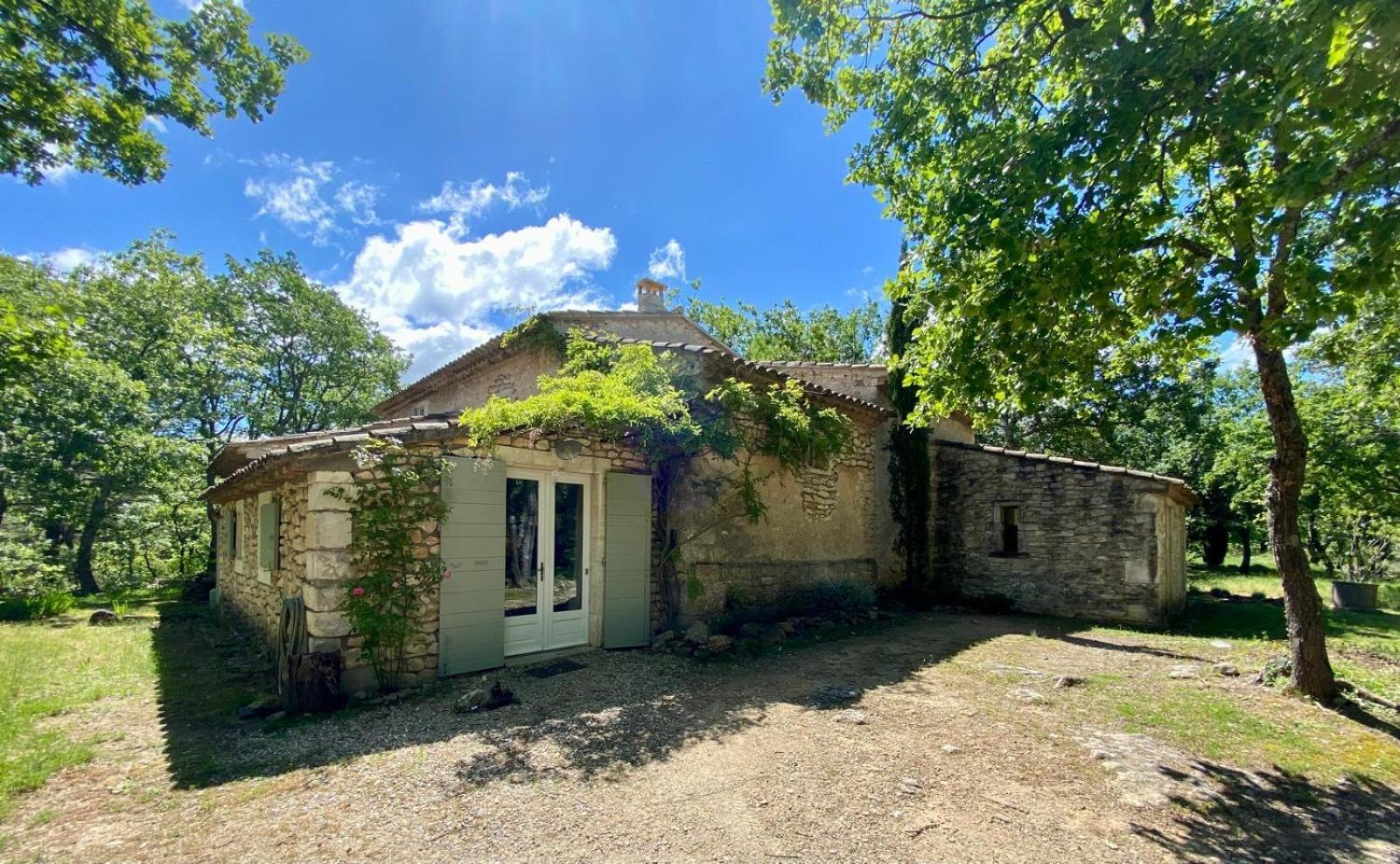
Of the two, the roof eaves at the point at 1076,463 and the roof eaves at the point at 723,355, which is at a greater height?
the roof eaves at the point at 723,355

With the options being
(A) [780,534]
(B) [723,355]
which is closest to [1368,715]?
(A) [780,534]

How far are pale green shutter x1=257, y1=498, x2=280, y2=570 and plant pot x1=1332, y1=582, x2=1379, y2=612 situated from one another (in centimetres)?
2138

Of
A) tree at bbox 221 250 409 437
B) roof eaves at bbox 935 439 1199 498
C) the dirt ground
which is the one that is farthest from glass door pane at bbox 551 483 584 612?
tree at bbox 221 250 409 437

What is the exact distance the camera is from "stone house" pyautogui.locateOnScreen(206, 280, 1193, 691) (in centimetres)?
624

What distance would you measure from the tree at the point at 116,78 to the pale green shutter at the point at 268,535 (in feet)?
15.4

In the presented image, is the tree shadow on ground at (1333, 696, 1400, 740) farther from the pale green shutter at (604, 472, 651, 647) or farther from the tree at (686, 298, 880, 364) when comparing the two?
the tree at (686, 298, 880, 364)

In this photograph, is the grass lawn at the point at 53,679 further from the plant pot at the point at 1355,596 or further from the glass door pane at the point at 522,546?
the plant pot at the point at 1355,596

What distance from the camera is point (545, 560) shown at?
7.17 metres

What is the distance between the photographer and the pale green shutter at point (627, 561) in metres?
7.63

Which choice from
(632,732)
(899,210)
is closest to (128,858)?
(632,732)

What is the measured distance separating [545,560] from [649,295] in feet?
32.3

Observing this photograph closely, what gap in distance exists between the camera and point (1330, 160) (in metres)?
3.46

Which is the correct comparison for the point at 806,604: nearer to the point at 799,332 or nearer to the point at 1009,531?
the point at 1009,531

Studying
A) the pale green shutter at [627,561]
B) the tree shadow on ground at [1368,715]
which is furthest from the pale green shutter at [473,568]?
the tree shadow on ground at [1368,715]
